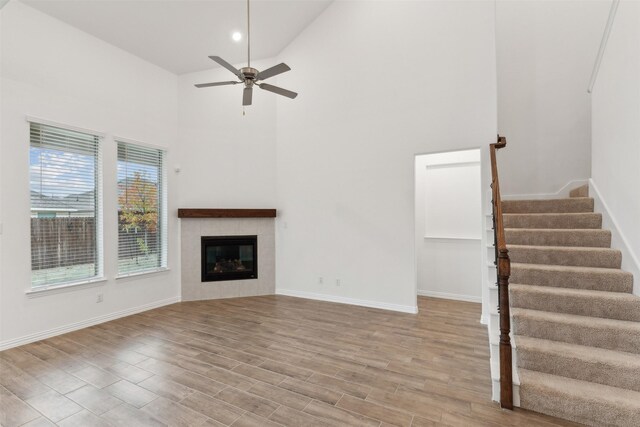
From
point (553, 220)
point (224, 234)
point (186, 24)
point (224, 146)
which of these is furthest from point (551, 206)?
point (186, 24)

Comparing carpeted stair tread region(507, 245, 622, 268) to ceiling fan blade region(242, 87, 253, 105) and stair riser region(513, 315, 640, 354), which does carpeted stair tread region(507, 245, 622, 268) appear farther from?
ceiling fan blade region(242, 87, 253, 105)

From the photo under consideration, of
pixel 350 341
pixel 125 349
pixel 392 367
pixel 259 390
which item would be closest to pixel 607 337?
pixel 392 367

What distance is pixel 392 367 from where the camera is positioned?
114 inches

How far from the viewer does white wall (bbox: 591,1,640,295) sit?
2605 mm

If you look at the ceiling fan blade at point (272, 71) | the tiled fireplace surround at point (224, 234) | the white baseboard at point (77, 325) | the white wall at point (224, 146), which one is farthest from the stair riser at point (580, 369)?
the white baseboard at point (77, 325)

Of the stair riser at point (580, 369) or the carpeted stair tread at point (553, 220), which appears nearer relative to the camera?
the stair riser at point (580, 369)

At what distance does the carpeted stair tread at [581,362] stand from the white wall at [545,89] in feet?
10.8

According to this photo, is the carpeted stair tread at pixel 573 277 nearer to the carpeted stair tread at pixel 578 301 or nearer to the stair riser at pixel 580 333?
the carpeted stair tread at pixel 578 301

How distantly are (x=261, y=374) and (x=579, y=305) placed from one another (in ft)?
9.53


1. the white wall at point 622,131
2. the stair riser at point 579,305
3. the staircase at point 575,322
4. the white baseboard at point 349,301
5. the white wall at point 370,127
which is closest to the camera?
the staircase at point 575,322

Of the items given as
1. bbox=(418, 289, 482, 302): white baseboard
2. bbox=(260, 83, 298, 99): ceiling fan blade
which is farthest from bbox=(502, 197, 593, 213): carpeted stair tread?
bbox=(260, 83, 298, 99): ceiling fan blade

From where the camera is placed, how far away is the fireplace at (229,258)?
553cm

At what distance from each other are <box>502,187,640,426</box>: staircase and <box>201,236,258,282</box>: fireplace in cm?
422

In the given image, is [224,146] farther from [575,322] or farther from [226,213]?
[575,322]
